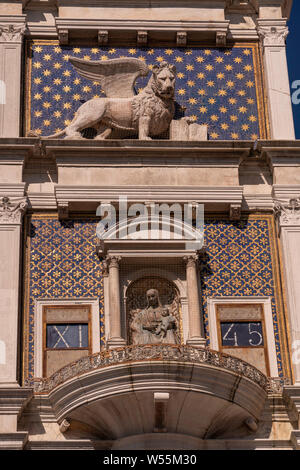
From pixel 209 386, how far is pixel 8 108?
6.04m

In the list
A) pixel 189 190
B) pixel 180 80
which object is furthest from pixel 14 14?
pixel 189 190

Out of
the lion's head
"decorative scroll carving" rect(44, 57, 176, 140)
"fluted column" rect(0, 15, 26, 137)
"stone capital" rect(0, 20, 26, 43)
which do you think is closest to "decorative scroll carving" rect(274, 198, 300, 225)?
"decorative scroll carving" rect(44, 57, 176, 140)

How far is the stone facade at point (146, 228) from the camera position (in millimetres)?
17719

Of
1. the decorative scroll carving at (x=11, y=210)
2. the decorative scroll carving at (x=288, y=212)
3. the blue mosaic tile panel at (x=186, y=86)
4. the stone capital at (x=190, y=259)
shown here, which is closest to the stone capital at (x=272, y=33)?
the blue mosaic tile panel at (x=186, y=86)

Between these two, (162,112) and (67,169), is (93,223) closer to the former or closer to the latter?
(67,169)

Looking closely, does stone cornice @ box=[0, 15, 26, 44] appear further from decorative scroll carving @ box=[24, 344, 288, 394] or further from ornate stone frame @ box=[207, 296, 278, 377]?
→ decorative scroll carving @ box=[24, 344, 288, 394]

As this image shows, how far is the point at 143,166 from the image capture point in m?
20.0

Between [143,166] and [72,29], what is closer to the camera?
[143,166]

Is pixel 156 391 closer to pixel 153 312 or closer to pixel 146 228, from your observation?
pixel 153 312

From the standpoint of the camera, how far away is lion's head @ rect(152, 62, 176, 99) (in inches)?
803

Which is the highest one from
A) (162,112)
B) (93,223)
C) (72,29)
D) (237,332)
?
(72,29)

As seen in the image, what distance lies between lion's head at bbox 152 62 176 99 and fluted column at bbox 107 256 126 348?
10.1 feet

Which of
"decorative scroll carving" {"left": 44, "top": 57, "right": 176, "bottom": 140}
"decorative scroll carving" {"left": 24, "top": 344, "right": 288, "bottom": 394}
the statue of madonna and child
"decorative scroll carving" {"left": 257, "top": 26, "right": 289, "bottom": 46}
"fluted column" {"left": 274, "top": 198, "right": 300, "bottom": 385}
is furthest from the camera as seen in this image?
"decorative scroll carving" {"left": 257, "top": 26, "right": 289, "bottom": 46}

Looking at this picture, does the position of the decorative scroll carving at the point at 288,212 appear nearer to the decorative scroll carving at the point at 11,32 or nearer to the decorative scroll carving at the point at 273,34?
the decorative scroll carving at the point at 273,34
